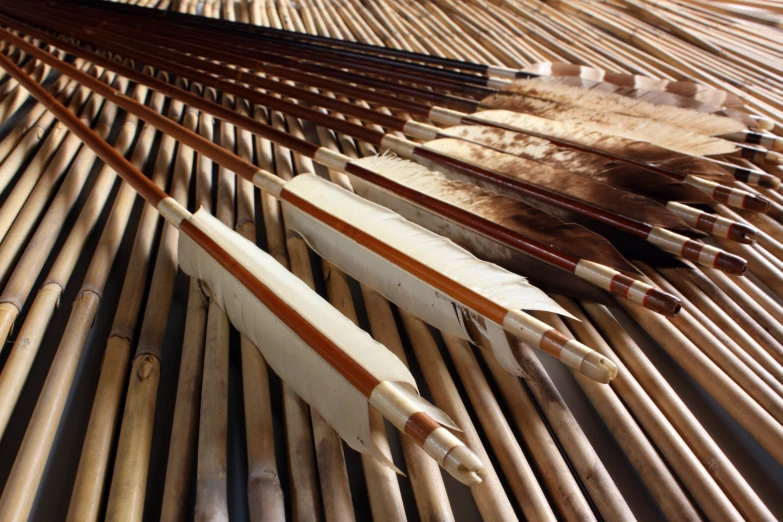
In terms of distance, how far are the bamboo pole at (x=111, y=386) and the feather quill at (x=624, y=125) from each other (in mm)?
798

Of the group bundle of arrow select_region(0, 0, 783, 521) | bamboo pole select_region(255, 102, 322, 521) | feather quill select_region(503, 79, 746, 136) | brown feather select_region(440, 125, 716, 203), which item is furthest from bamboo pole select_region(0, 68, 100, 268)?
feather quill select_region(503, 79, 746, 136)

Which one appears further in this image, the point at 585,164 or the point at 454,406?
the point at 585,164

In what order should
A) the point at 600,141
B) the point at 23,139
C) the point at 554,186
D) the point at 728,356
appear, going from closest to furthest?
the point at 728,356, the point at 554,186, the point at 600,141, the point at 23,139

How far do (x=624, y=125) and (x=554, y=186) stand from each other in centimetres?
32

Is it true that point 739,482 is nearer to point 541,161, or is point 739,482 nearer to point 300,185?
point 541,161

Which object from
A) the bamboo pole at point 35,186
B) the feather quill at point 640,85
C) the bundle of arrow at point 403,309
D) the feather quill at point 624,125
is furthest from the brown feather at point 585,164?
the bamboo pole at point 35,186

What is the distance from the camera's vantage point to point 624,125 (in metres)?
1.11

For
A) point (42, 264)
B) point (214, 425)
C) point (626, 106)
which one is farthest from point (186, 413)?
point (626, 106)

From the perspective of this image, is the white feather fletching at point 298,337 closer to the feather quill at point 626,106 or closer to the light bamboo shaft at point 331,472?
the light bamboo shaft at point 331,472

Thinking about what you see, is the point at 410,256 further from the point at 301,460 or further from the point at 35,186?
the point at 35,186

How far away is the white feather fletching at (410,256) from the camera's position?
2.21 ft

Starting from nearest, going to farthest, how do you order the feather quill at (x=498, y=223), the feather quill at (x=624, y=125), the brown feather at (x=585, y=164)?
the feather quill at (x=498, y=223), the brown feather at (x=585, y=164), the feather quill at (x=624, y=125)

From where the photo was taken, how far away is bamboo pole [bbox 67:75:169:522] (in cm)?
55

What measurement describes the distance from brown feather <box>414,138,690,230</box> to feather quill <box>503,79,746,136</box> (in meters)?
0.33
